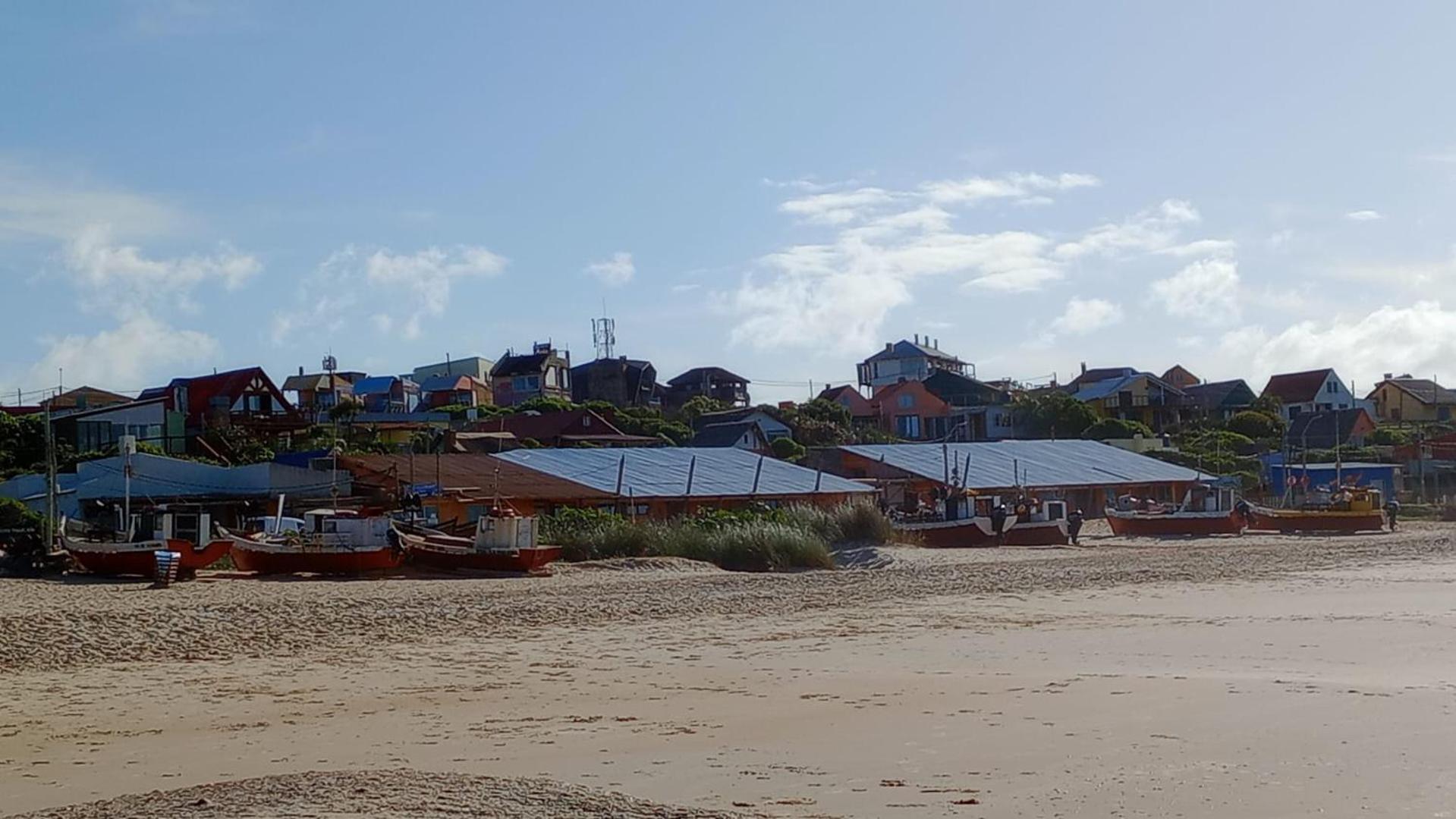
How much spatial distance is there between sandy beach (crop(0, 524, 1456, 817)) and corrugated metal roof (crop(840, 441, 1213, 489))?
103 ft

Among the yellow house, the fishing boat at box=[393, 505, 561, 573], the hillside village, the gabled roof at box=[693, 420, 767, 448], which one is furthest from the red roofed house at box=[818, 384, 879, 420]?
the fishing boat at box=[393, 505, 561, 573]

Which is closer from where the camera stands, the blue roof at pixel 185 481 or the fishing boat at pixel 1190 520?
the blue roof at pixel 185 481

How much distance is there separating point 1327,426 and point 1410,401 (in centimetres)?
1693

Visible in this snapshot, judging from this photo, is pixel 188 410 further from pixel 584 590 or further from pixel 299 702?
pixel 299 702

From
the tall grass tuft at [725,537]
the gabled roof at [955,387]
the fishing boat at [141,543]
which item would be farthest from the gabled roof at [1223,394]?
the fishing boat at [141,543]

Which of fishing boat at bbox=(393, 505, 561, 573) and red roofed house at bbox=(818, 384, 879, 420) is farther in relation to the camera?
red roofed house at bbox=(818, 384, 879, 420)

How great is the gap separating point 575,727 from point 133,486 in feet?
114

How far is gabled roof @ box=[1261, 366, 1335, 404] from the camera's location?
10038cm

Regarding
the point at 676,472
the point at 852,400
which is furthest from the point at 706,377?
the point at 676,472

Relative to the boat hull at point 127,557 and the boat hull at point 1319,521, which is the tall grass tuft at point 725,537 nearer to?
the boat hull at point 127,557

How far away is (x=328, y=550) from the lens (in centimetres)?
3156

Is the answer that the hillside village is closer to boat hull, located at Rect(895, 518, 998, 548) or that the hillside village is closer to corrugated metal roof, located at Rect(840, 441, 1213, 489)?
corrugated metal roof, located at Rect(840, 441, 1213, 489)

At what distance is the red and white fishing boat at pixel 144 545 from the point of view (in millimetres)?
29703

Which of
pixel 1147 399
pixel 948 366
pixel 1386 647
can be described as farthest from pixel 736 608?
pixel 948 366
